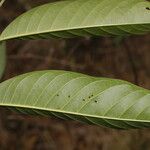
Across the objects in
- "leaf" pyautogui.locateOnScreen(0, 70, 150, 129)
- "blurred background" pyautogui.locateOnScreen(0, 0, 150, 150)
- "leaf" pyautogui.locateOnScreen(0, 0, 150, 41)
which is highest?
"leaf" pyautogui.locateOnScreen(0, 0, 150, 41)

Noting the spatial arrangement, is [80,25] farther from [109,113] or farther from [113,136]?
[113,136]

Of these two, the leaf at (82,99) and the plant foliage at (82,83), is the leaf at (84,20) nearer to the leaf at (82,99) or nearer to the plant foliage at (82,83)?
the plant foliage at (82,83)

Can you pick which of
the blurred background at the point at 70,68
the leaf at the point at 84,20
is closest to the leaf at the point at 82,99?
the leaf at the point at 84,20

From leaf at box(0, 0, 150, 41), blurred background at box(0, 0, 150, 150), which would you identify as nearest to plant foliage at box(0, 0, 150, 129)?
leaf at box(0, 0, 150, 41)

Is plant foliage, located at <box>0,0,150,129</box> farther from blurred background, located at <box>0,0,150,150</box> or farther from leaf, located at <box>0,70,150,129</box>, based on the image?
blurred background, located at <box>0,0,150,150</box>

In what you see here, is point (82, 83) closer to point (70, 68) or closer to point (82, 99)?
point (82, 99)

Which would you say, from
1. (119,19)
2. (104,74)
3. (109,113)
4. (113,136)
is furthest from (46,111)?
(104,74)
